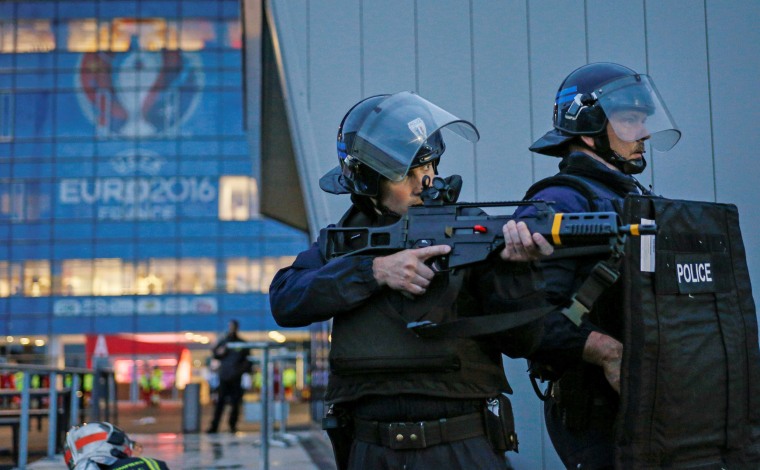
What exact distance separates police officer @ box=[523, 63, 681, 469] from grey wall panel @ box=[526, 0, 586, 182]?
6.91 feet

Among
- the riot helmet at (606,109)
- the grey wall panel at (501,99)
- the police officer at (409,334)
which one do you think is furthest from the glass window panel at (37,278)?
the police officer at (409,334)

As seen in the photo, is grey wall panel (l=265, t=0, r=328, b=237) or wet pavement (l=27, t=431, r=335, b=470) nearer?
grey wall panel (l=265, t=0, r=328, b=237)

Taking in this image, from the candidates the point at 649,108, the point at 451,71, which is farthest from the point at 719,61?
the point at 649,108

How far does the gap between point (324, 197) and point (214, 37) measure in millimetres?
43930

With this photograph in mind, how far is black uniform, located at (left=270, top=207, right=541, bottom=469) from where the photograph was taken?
2.52 meters

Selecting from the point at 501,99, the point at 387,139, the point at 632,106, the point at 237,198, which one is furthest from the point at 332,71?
the point at 237,198

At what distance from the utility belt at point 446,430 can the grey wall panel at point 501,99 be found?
117 inches

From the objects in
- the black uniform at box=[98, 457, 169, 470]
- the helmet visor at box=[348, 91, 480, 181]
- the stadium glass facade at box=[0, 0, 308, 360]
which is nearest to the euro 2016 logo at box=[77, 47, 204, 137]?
the stadium glass facade at box=[0, 0, 308, 360]

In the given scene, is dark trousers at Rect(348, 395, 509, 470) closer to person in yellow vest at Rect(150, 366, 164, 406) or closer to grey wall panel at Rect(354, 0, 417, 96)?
grey wall panel at Rect(354, 0, 417, 96)

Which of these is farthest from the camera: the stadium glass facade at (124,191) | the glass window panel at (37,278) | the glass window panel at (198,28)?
the glass window panel at (198,28)

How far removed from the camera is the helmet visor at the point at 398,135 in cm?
277

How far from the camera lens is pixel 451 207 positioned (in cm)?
255

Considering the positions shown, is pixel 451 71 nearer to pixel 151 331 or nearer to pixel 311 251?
pixel 311 251

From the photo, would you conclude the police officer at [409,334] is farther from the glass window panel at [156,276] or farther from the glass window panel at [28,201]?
the glass window panel at [28,201]
